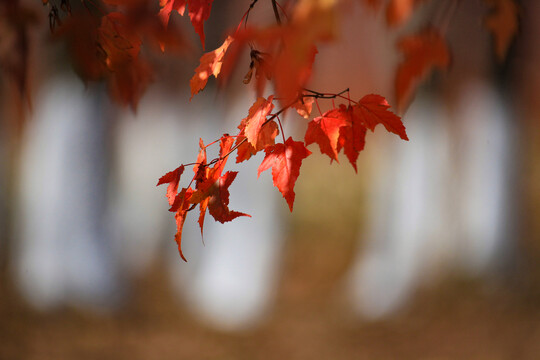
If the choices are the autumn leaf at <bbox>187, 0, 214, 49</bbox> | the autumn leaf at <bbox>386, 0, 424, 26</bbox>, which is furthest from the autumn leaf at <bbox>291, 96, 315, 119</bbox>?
the autumn leaf at <bbox>386, 0, 424, 26</bbox>

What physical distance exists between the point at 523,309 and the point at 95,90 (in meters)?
1.33

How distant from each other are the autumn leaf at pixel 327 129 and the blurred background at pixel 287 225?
20.4 inches

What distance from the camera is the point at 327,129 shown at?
0.75m

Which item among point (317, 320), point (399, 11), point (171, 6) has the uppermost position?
point (399, 11)

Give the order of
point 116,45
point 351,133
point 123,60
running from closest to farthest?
point 351,133, point 116,45, point 123,60

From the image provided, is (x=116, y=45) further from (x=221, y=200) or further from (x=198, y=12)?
(x=221, y=200)

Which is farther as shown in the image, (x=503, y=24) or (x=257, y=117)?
A: (x=503, y=24)

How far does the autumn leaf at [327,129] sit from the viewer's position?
751 mm

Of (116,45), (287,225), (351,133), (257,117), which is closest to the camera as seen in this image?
(257,117)

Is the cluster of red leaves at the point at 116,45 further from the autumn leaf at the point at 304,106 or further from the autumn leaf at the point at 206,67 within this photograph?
the autumn leaf at the point at 304,106

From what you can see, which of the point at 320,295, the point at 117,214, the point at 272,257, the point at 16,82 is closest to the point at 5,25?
the point at 16,82

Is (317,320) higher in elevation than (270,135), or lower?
lower

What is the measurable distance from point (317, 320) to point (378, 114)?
0.75 m

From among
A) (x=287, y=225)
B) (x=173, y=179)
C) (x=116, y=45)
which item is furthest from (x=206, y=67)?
(x=287, y=225)
